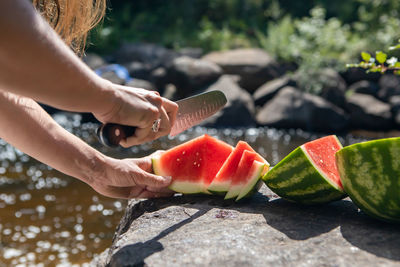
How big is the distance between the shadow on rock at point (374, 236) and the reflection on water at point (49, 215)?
3.00 metres

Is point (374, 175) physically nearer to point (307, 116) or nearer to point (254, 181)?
point (254, 181)

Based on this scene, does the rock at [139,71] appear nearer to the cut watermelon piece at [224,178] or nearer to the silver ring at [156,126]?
the cut watermelon piece at [224,178]

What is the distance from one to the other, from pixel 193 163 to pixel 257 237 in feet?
2.79

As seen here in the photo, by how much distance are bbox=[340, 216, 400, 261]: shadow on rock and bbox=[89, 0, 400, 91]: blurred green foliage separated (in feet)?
31.8

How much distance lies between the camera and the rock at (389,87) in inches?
438

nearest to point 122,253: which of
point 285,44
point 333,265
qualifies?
point 333,265

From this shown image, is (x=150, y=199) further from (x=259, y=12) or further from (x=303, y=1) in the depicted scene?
(x=303, y=1)

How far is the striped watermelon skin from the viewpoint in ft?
5.52

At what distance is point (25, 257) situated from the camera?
407 cm

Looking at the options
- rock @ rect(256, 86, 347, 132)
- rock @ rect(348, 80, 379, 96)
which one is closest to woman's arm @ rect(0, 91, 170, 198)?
rock @ rect(256, 86, 347, 132)

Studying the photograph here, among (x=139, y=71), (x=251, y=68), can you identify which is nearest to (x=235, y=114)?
(x=251, y=68)

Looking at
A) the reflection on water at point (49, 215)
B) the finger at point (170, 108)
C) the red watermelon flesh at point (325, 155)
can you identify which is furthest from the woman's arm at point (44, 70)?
the reflection on water at point (49, 215)

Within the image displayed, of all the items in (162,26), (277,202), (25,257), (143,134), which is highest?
(162,26)

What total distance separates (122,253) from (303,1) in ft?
70.4
